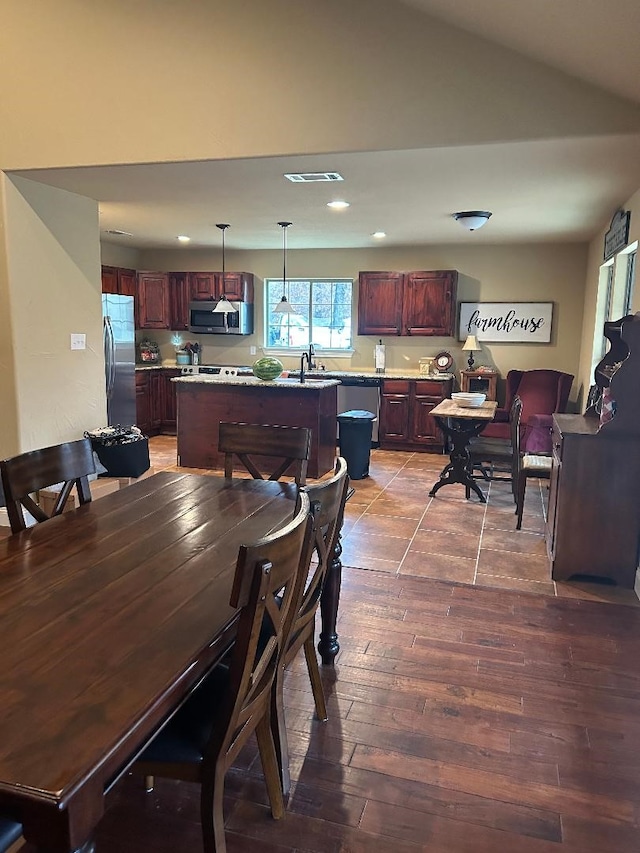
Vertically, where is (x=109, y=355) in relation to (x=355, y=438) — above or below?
above

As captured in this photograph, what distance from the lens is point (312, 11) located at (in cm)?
336

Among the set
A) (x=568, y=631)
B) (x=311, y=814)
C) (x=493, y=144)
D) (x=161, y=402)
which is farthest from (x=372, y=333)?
(x=311, y=814)

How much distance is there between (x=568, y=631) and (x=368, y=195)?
3293 millimetres

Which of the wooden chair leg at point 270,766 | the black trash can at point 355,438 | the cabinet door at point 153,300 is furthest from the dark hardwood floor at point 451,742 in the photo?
the cabinet door at point 153,300

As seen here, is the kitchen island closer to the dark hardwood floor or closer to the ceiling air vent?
the ceiling air vent

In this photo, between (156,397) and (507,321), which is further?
(156,397)

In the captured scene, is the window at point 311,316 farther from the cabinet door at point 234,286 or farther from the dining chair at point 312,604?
the dining chair at point 312,604

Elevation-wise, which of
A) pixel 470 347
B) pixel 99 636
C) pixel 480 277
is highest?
pixel 480 277

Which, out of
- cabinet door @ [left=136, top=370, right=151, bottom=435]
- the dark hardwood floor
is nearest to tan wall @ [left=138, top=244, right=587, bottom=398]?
cabinet door @ [left=136, top=370, right=151, bottom=435]

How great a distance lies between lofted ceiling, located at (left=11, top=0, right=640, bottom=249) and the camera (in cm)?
282

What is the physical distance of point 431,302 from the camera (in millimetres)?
7160

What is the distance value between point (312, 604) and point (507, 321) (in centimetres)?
593

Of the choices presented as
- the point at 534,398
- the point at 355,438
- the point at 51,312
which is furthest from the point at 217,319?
the point at 534,398

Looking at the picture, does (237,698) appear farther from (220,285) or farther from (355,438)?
(220,285)
